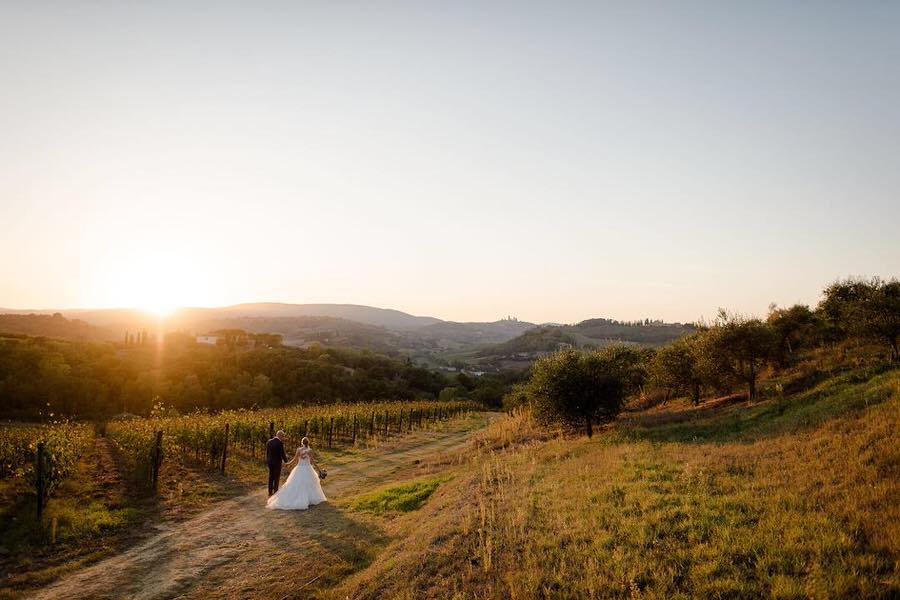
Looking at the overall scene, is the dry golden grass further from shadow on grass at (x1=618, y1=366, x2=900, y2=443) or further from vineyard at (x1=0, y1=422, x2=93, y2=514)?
vineyard at (x1=0, y1=422, x2=93, y2=514)

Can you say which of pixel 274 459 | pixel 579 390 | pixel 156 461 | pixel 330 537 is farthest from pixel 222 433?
pixel 579 390

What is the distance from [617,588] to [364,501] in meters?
12.4

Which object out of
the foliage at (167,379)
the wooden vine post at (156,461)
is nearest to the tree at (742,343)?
the wooden vine post at (156,461)

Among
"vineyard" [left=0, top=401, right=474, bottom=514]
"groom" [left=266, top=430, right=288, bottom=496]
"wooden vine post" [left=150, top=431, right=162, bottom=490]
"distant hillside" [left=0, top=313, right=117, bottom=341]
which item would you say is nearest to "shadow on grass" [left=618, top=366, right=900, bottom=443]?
"groom" [left=266, top=430, right=288, bottom=496]

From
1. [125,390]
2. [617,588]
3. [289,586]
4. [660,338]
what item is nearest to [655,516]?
[617,588]

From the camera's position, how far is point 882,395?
15727mm

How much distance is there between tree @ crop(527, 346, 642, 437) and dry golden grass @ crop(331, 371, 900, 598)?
9659mm

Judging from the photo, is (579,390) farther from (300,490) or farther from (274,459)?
(274,459)

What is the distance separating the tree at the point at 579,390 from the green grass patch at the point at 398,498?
1002cm

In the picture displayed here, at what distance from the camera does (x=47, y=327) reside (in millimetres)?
102938

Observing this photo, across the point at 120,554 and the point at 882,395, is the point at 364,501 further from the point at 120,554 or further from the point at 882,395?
the point at 882,395

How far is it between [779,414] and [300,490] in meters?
20.6

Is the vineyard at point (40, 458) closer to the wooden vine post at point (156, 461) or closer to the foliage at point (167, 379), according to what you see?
the wooden vine post at point (156, 461)

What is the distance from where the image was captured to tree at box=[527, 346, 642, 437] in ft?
89.0
